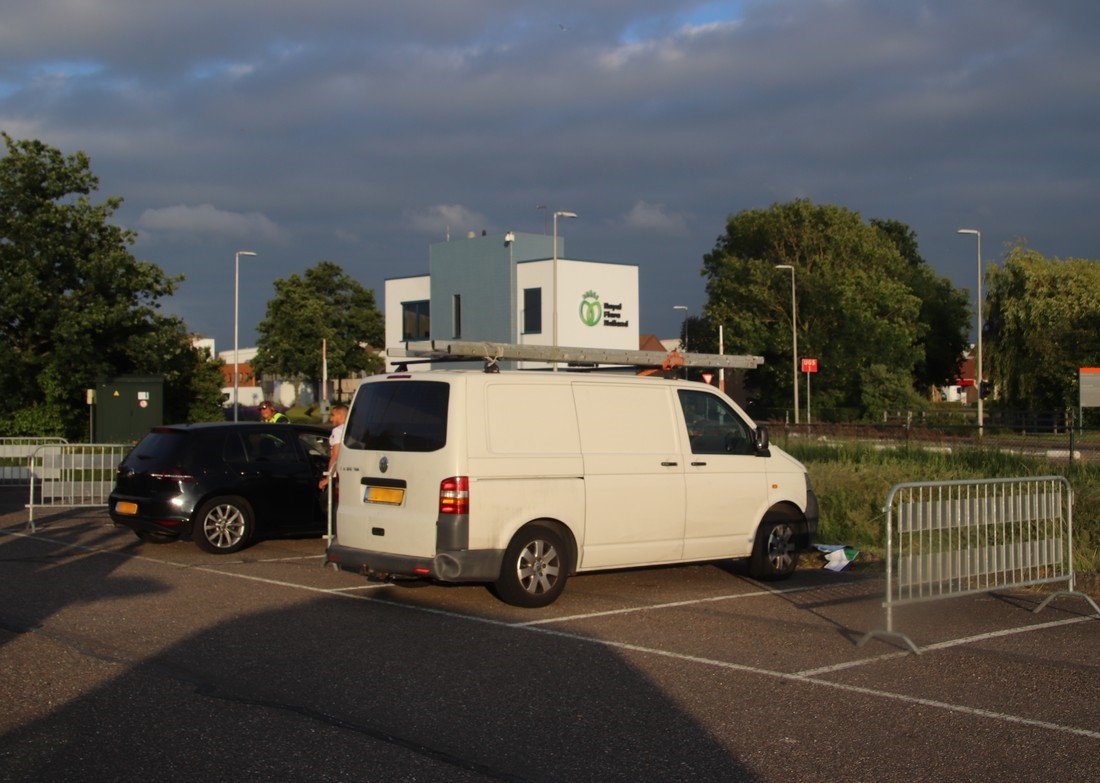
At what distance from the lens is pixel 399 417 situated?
1010 centimetres

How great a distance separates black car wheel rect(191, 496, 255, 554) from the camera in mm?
13469

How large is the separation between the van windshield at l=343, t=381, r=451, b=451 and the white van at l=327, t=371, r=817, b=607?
1cm

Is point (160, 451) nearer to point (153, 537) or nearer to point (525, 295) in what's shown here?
point (153, 537)

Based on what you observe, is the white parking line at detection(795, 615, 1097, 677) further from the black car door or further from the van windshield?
the black car door

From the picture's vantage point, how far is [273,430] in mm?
14469

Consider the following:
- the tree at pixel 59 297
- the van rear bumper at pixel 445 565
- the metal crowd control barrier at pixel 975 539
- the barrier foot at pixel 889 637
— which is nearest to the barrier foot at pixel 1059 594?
the metal crowd control barrier at pixel 975 539

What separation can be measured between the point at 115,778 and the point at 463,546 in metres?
4.24

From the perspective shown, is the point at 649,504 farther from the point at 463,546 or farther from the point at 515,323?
the point at 515,323

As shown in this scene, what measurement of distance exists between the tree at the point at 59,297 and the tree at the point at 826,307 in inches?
1249

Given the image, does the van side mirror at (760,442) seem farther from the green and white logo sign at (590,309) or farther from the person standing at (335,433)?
the green and white logo sign at (590,309)

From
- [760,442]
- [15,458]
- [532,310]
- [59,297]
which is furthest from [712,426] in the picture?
[532,310]

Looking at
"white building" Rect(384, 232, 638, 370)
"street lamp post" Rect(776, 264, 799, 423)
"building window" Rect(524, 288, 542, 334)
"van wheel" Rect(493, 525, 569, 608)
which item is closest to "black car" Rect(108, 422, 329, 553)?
"van wheel" Rect(493, 525, 569, 608)

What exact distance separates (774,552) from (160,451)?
23.6ft

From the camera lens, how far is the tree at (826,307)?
185ft
